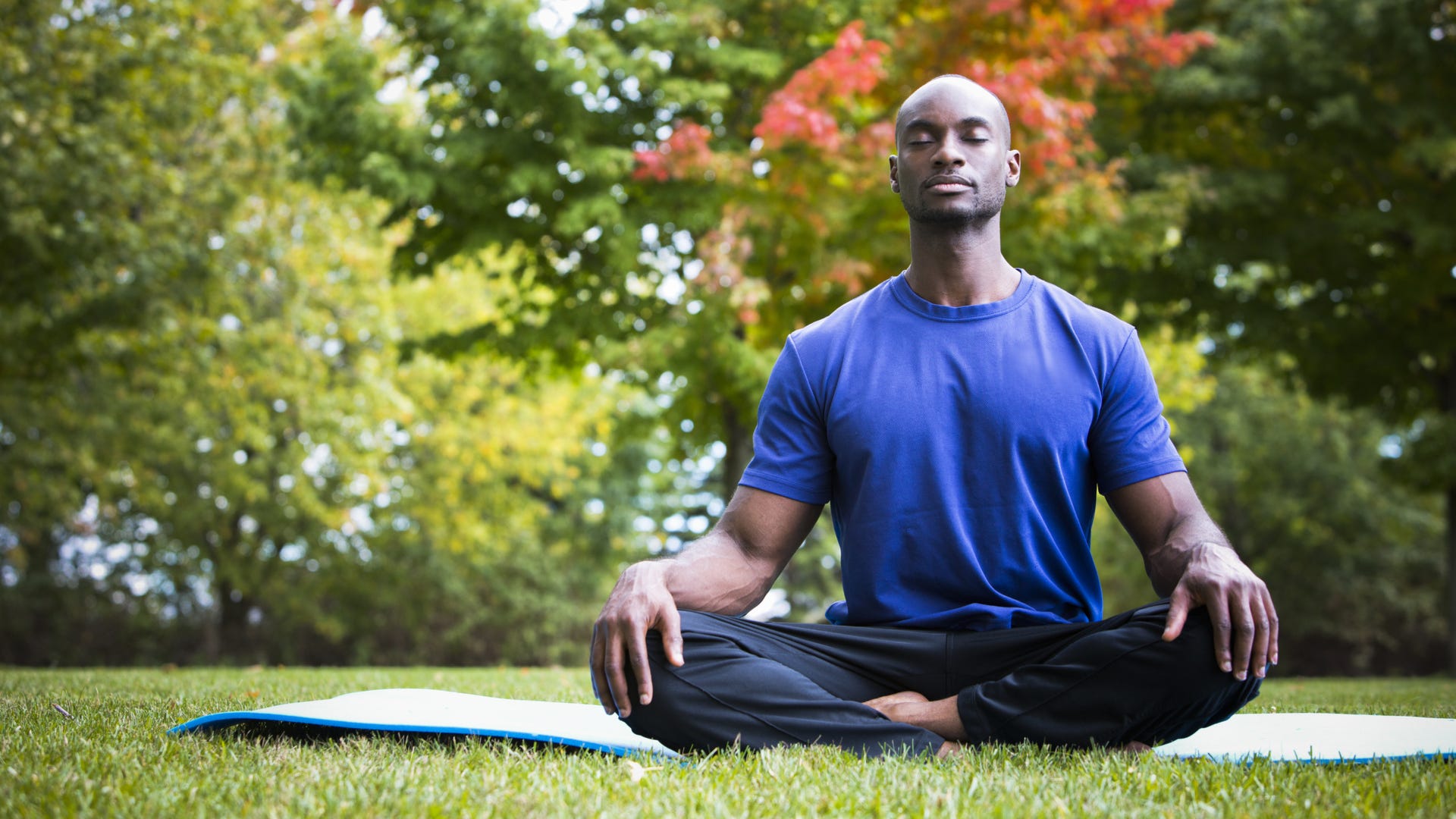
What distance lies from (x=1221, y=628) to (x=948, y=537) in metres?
0.78

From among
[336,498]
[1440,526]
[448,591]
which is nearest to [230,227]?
[336,498]

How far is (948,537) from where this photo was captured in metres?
3.21

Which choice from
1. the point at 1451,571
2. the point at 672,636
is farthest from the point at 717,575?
the point at 1451,571

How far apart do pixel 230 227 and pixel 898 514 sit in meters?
12.9

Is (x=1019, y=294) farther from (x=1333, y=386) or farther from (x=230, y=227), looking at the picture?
(x=230, y=227)

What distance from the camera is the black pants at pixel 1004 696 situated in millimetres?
2816

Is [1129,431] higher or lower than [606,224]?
lower

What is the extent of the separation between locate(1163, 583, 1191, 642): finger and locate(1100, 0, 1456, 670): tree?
8479 mm

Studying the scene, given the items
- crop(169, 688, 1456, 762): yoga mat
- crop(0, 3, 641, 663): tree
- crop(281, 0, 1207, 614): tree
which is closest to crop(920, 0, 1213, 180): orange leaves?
crop(281, 0, 1207, 614): tree

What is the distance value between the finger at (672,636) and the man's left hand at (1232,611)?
114 cm

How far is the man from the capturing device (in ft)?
9.45

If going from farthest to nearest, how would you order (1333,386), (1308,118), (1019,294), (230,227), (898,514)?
(230,227), (1333,386), (1308,118), (1019,294), (898,514)

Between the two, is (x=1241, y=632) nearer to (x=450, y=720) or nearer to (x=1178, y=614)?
(x=1178, y=614)

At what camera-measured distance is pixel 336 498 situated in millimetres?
18359
